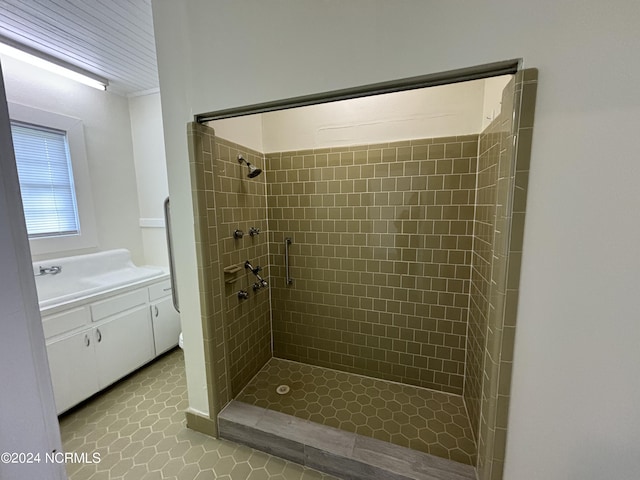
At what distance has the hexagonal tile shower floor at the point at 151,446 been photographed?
4.77 ft

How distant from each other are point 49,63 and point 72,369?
255 centimetres

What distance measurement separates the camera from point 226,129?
6.00 feet

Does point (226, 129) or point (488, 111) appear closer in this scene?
point (488, 111)

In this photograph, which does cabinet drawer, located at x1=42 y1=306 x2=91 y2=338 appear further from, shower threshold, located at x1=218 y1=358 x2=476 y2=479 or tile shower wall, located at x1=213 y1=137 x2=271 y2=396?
shower threshold, located at x1=218 y1=358 x2=476 y2=479

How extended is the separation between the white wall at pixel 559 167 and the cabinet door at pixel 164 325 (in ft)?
7.70

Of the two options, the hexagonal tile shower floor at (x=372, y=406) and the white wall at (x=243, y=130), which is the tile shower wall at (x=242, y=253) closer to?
the white wall at (x=243, y=130)

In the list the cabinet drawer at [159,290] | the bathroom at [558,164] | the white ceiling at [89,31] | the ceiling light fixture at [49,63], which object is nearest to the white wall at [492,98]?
the bathroom at [558,164]

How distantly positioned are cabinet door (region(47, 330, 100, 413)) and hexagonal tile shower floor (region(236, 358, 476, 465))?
1.15 m

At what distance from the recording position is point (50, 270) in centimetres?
221

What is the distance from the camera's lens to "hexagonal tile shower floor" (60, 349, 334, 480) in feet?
4.77

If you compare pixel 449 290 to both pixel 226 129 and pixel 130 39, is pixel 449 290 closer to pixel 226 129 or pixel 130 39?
pixel 226 129

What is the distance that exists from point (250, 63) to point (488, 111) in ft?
4.87

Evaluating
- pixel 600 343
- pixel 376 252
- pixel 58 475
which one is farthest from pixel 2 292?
pixel 376 252

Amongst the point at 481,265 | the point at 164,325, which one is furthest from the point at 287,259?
the point at 481,265
